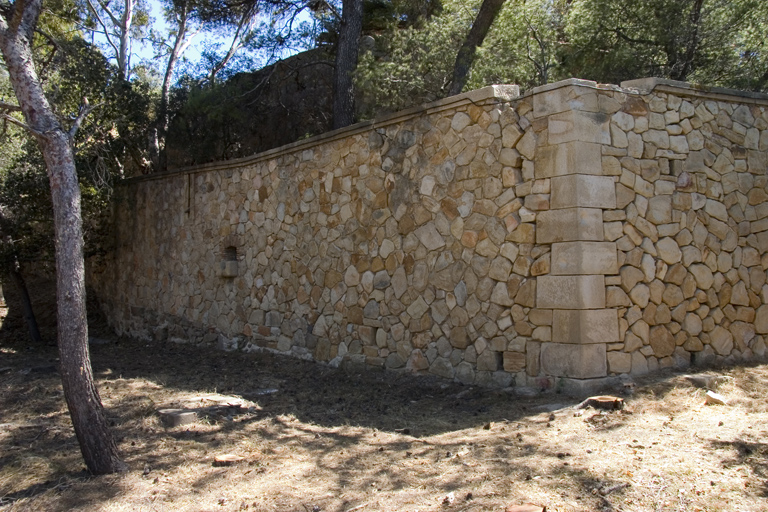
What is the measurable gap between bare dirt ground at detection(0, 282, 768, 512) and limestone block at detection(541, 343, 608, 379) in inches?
9.8

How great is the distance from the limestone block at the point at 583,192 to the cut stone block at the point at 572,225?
0.06 metres

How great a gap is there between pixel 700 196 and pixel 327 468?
176 inches

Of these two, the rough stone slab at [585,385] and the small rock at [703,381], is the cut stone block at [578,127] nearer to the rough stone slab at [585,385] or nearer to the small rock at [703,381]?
the rough stone slab at [585,385]

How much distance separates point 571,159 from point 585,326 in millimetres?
1470

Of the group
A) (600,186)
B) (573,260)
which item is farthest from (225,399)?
(600,186)

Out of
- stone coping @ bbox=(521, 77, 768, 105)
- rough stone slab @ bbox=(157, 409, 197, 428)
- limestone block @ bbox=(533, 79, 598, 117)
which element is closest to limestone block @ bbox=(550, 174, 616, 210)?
limestone block @ bbox=(533, 79, 598, 117)

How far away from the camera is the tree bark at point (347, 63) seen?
11133 millimetres

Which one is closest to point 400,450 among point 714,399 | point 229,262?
point 714,399

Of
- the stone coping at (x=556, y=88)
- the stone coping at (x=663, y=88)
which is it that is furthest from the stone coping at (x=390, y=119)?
the stone coping at (x=663, y=88)

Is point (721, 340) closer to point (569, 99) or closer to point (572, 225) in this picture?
point (572, 225)

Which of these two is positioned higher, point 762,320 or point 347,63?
point 347,63

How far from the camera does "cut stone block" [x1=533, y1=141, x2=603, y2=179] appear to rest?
596cm

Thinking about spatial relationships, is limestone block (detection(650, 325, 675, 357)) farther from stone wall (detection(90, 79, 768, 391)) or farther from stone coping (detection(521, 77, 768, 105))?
stone coping (detection(521, 77, 768, 105))

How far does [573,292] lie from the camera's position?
589 cm
